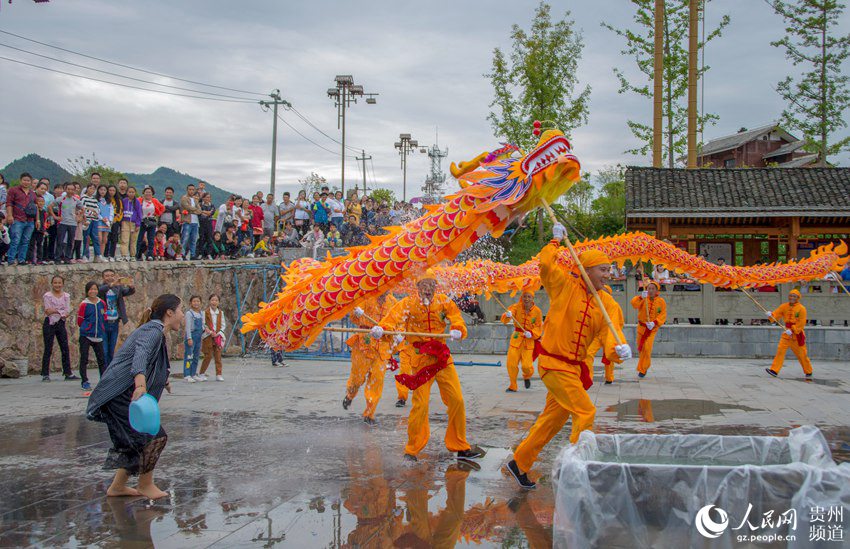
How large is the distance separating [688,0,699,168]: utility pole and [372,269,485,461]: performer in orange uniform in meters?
16.4

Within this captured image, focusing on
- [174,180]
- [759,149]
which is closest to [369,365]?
[759,149]

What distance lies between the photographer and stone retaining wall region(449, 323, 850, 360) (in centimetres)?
1427

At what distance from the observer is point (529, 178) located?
5195 millimetres

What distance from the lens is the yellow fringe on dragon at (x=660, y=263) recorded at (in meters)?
9.97

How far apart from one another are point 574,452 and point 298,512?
2097 mm

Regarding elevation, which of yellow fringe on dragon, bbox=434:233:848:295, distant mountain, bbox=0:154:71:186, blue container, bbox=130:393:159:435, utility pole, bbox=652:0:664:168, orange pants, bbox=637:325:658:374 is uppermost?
distant mountain, bbox=0:154:71:186

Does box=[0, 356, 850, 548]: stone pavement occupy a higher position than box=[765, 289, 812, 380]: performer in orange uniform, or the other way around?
box=[765, 289, 812, 380]: performer in orange uniform

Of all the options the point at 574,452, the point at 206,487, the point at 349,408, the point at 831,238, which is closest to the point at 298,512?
the point at 206,487

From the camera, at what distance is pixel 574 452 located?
3.68m

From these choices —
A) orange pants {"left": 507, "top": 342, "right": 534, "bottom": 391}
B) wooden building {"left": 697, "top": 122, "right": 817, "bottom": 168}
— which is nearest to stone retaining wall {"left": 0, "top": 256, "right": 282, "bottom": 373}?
orange pants {"left": 507, "top": 342, "right": 534, "bottom": 391}

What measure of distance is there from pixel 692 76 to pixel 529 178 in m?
18.4

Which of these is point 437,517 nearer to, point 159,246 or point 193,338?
point 193,338

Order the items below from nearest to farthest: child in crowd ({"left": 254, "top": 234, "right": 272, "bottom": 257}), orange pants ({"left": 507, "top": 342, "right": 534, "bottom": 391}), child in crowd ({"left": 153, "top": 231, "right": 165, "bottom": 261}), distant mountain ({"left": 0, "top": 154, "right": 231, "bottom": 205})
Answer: orange pants ({"left": 507, "top": 342, "right": 534, "bottom": 391})
child in crowd ({"left": 153, "top": 231, "right": 165, "bottom": 261})
child in crowd ({"left": 254, "top": 234, "right": 272, "bottom": 257})
distant mountain ({"left": 0, "top": 154, "right": 231, "bottom": 205})

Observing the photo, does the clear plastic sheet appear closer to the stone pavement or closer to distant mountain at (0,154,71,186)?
the stone pavement
